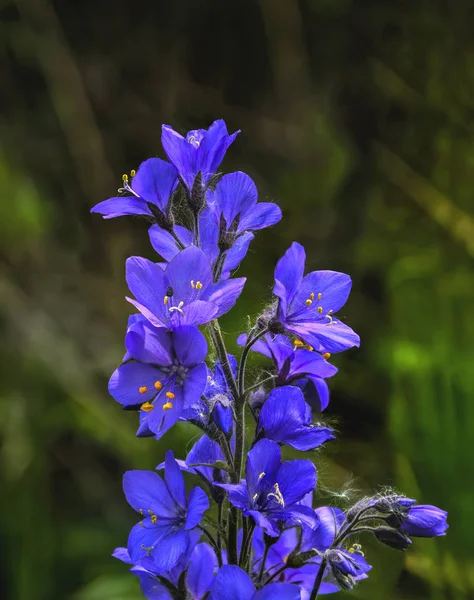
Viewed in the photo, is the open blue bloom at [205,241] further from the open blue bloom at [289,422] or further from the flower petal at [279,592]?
the flower petal at [279,592]

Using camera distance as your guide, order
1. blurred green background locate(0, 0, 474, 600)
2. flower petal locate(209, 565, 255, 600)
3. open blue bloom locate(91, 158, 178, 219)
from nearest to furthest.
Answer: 1. flower petal locate(209, 565, 255, 600)
2. open blue bloom locate(91, 158, 178, 219)
3. blurred green background locate(0, 0, 474, 600)

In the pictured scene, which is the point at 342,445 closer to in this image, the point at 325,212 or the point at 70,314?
the point at 325,212

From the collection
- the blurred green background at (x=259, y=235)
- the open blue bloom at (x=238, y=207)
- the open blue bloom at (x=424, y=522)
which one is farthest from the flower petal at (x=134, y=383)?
the blurred green background at (x=259, y=235)

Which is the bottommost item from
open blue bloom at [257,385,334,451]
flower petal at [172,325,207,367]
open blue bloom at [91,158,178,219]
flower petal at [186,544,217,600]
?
flower petal at [186,544,217,600]

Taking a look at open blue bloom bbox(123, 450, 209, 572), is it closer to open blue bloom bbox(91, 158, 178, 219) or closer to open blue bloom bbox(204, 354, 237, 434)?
open blue bloom bbox(204, 354, 237, 434)

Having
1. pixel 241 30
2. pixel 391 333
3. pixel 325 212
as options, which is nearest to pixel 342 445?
pixel 391 333

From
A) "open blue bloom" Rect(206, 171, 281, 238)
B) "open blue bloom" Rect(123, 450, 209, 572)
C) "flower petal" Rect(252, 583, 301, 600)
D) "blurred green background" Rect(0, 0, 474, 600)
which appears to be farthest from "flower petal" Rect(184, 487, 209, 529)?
"blurred green background" Rect(0, 0, 474, 600)

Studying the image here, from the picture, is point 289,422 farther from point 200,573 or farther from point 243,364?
point 200,573
